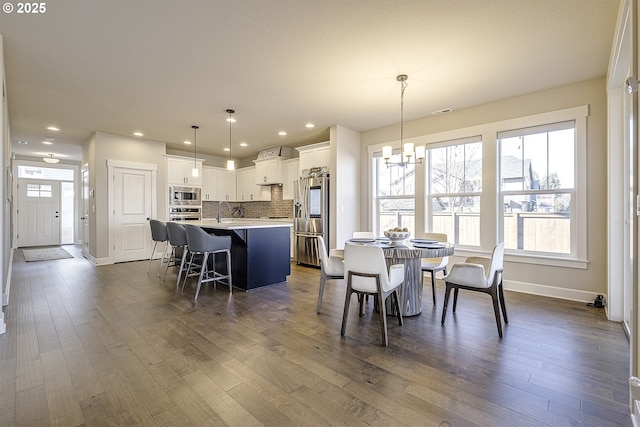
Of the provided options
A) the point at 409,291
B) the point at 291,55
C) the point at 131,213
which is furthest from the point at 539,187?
the point at 131,213

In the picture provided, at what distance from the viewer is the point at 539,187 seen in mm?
3840

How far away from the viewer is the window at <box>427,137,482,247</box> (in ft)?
14.4

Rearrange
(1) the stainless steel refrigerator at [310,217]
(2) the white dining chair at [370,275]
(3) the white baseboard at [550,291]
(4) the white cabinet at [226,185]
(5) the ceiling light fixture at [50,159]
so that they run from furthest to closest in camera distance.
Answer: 1. (4) the white cabinet at [226,185]
2. (5) the ceiling light fixture at [50,159]
3. (1) the stainless steel refrigerator at [310,217]
4. (3) the white baseboard at [550,291]
5. (2) the white dining chair at [370,275]

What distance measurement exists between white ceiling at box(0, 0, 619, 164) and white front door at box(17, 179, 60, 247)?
5.06 metres

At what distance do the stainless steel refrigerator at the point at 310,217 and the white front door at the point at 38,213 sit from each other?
8094 mm

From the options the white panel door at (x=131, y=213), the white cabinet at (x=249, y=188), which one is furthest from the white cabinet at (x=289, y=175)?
the white panel door at (x=131, y=213)

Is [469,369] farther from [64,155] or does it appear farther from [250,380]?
[64,155]

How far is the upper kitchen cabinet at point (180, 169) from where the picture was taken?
677cm

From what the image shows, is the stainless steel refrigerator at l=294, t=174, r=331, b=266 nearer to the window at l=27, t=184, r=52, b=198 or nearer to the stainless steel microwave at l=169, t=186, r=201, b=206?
the stainless steel microwave at l=169, t=186, r=201, b=206

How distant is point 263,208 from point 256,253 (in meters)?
4.09

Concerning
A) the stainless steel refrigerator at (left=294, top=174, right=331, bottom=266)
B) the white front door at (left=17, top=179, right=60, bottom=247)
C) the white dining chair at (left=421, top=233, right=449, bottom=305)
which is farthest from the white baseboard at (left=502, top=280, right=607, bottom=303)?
the white front door at (left=17, top=179, right=60, bottom=247)

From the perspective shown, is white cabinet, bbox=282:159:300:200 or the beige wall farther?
white cabinet, bbox=282:159:300:200

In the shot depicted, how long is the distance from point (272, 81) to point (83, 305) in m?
3.38

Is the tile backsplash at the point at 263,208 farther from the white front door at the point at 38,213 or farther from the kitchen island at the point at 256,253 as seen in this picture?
the white front door at the point at 38,213
